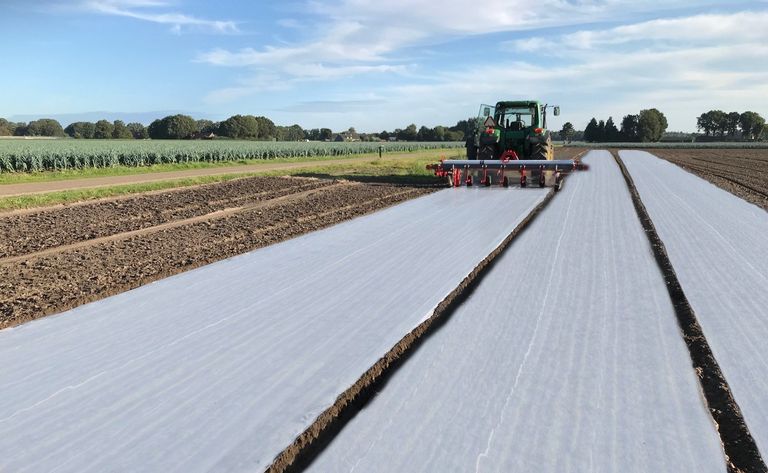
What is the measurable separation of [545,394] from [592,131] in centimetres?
10980

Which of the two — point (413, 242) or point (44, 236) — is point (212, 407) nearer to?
point (413, 242)

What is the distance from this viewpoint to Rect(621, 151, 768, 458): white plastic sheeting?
343cm

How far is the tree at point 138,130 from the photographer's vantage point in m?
83.6

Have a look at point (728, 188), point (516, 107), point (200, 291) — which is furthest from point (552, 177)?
point (200, 291)

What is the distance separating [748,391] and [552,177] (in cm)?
1200

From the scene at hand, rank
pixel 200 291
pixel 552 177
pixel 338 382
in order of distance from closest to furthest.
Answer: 1. pixel 338 382
2. pixel 200 291
3. pixel 552 177

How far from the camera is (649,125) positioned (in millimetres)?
104625

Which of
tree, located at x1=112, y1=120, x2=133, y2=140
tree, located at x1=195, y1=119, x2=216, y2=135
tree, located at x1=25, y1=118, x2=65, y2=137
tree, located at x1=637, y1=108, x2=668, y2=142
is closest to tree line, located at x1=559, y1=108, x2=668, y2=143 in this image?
tree, located at x1=637, y1=108, x2=668, y2=142

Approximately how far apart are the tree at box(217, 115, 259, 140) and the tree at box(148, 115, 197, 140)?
4.10m

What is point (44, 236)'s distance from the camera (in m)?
8.54

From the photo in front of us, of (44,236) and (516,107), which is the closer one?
(44,236)

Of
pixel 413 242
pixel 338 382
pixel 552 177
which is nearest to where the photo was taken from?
pixel 338 382

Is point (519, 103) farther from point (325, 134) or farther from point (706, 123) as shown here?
point (706, 123)

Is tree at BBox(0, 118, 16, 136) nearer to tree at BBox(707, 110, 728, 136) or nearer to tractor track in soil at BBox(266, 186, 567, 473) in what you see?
tractor track in soil at BBox(266, 186, 567, 473)
